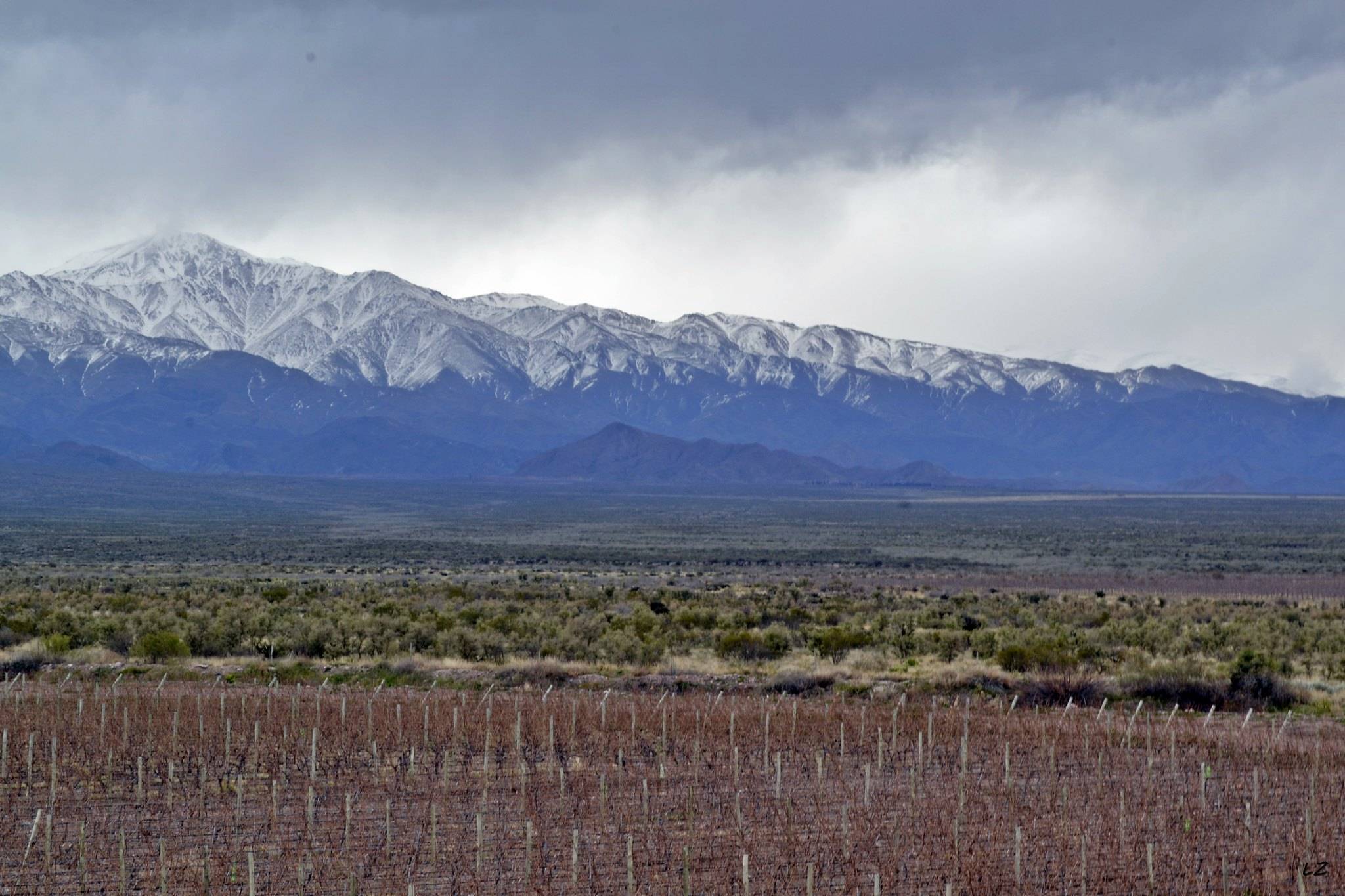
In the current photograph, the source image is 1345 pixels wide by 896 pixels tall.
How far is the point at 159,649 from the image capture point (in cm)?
2731

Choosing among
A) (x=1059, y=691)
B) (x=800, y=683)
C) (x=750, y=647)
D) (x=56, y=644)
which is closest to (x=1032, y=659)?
(x=1059, y=691)

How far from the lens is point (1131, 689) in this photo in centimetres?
2333

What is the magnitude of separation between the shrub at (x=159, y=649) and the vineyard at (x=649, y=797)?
5.26 metres

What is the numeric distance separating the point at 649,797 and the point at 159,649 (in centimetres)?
1590

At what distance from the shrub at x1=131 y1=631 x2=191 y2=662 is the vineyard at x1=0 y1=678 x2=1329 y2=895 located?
5.26m

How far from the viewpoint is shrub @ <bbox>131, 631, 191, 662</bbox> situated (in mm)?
27203

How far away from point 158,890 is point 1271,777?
13022 millimetres

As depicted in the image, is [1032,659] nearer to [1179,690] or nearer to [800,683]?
[1179,690]

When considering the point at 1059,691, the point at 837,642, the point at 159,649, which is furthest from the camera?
the point at 837,642

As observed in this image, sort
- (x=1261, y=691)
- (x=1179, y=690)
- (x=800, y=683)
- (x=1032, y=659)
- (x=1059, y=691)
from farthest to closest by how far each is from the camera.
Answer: (x=1032, y=659) → (x=800, y=683) → (x=1059, y=691) → (x=1179, y=690) → (x=1261, y=691)

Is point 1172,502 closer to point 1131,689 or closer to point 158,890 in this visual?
point 1131,689

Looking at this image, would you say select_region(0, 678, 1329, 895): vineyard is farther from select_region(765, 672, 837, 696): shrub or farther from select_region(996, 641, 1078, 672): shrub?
select_region(996, 641, 1078, 672): shrub

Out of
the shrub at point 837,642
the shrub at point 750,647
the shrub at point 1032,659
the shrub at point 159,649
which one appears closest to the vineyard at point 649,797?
the shrub at point 1032,659

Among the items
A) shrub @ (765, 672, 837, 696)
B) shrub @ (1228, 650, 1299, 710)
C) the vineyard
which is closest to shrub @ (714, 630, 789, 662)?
shrub @ (765, 672, 837, 696)
